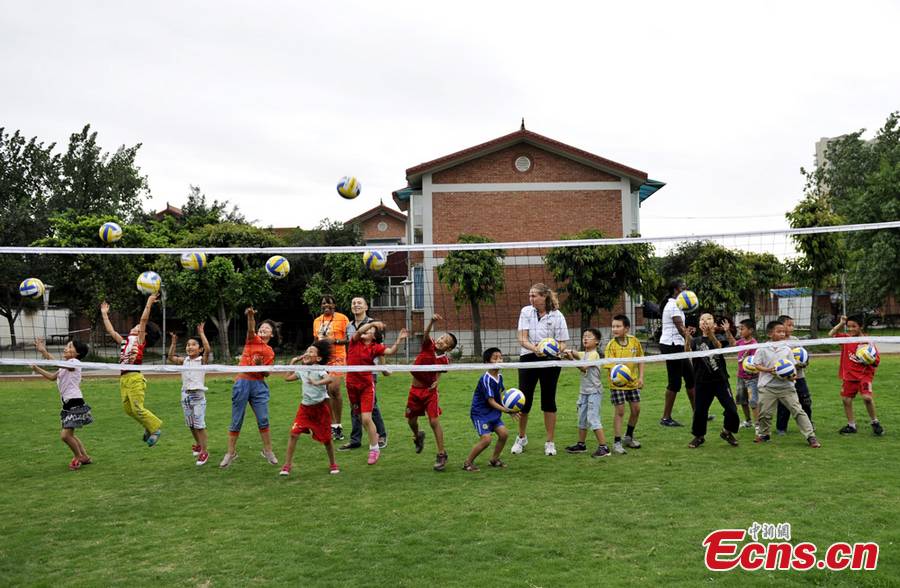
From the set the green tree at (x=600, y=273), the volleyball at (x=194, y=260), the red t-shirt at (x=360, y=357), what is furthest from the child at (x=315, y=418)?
the green tree at (x=600, y=273)

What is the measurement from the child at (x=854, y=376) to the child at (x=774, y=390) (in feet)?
3.03

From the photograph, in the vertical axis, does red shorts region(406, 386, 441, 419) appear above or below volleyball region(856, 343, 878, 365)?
below

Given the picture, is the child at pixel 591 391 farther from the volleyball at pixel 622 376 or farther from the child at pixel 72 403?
the child at pixel 72 403

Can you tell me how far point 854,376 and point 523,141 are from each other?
21715 mm

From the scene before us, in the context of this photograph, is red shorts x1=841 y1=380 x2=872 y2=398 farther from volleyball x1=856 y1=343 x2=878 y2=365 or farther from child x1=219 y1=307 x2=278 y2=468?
child x1=219 y1=307 x2=278 y2=468

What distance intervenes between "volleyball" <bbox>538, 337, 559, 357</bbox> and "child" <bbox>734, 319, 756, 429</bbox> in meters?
2.59

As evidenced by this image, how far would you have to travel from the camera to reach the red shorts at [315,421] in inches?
322

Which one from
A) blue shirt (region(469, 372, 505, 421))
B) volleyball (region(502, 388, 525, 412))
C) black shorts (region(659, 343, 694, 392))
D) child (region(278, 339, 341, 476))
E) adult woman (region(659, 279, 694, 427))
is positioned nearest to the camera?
volleyball (region(502, 388, 525, 412))

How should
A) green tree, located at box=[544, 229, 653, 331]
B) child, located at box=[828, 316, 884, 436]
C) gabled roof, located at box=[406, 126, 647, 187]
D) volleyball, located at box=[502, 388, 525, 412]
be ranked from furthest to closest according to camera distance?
1. gabled roof, located at box=[406, 126, 647, 187]
2. green tree, located at box=[544, 229, 653, 331]
3. child, located at box=[828, 316, 884, 436]
4. volleyball, located at box=[502, 388, 525, 412]

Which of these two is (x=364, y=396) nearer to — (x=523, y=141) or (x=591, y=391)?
(x=591, y=391)

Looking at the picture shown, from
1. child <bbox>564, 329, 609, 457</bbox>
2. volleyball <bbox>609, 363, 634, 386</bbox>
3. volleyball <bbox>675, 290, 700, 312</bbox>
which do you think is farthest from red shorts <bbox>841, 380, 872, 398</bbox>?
child <bbox>564, 329, 609, 457</bbox>

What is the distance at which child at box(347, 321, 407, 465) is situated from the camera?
859 cm

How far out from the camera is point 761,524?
586cm

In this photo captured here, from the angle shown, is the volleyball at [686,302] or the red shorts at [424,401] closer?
the red shorts at [424,401]
